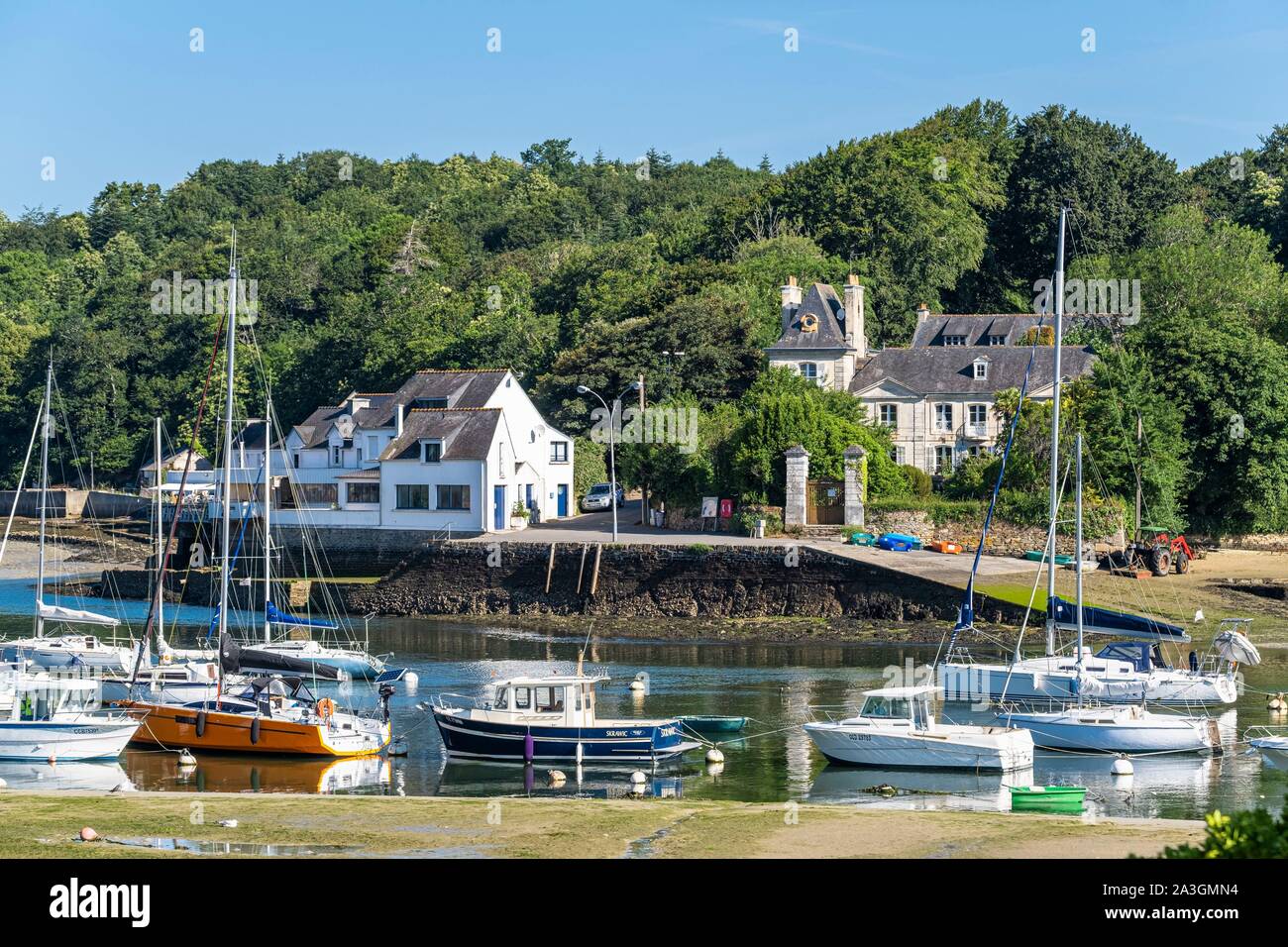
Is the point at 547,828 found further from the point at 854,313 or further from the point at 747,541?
the point at 854,313

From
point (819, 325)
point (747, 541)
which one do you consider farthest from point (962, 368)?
point (747, 541)

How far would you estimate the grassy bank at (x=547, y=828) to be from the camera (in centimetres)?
2586

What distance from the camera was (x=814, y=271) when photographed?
9944 cm

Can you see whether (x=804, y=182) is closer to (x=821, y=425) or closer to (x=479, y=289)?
(x=479, y=289)

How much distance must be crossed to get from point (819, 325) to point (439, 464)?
21.7 m

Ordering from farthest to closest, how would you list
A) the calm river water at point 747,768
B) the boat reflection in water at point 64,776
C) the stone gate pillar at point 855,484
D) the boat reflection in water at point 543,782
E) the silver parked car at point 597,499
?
the silver parked car at point 597,499 < the stone gate pillar at point 855,484 < the boat reflection in water at point 64,776 < the boat reflection in water at point 543,782 < the calm river water at point 747,768

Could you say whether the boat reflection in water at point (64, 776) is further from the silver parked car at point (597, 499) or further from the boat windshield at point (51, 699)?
the silver parked car at point (597, 499)

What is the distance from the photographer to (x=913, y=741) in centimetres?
3678

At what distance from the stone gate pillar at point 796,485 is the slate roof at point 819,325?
1395 cm

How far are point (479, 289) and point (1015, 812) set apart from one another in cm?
Answer: 9710

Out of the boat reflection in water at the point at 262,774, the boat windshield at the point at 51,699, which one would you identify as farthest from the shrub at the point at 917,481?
the boat windshield at the point at 51,699

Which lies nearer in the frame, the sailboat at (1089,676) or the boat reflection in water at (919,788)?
the boat reflection in water at (919,788)

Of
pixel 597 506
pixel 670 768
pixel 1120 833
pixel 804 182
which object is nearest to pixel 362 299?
pixel 804 182

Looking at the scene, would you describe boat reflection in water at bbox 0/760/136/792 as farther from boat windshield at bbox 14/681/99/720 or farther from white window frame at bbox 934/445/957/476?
white window frame at bbox 934/445/957/476
